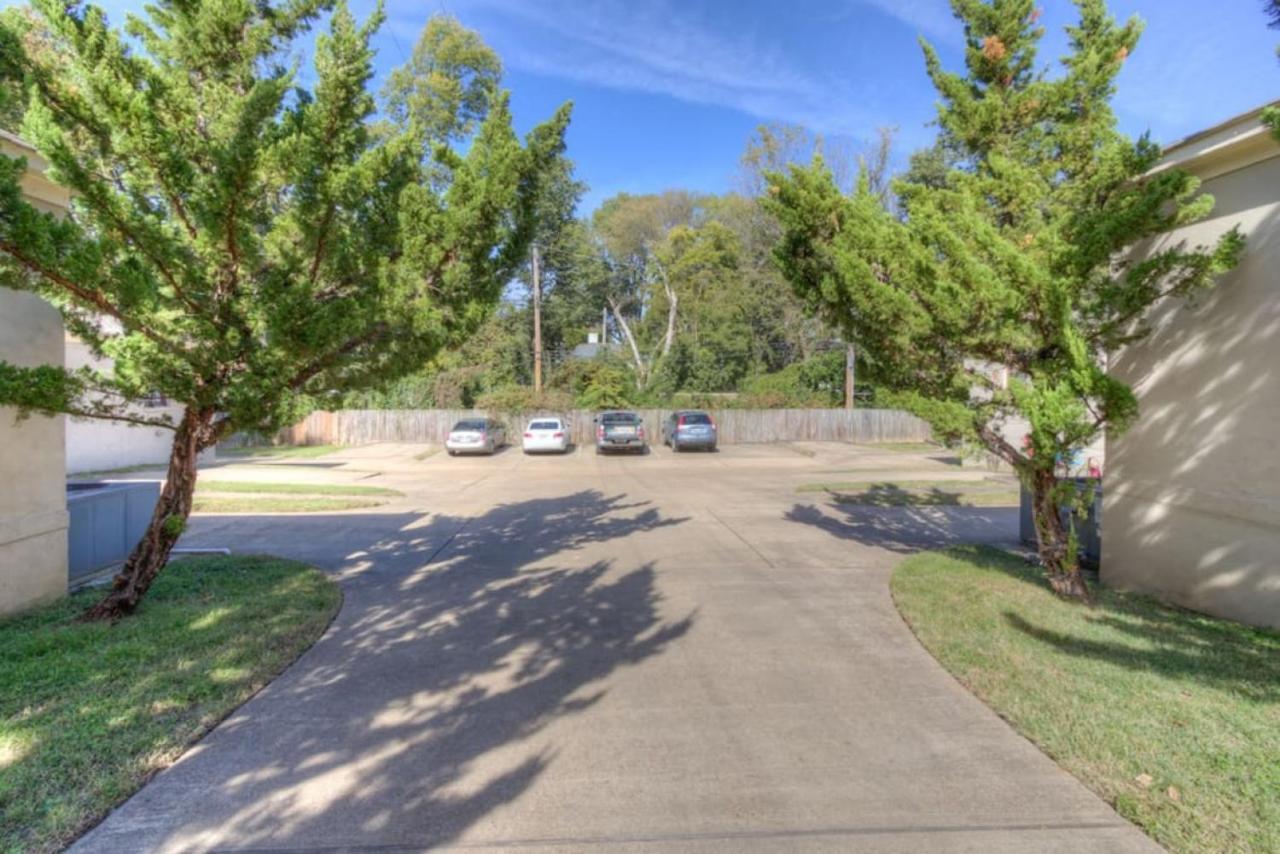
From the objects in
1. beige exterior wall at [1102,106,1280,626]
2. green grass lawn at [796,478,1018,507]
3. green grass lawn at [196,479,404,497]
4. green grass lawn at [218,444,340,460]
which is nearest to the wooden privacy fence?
green grass lawn at [218,444,340,460]

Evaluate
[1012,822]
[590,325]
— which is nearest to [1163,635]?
[1012,822]

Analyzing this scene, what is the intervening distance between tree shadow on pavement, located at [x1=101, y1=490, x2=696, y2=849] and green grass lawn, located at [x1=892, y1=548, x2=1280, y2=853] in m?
2.46

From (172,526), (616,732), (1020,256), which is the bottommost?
(616,732)

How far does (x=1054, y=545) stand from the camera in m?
6.90

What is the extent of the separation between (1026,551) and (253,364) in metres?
9.20

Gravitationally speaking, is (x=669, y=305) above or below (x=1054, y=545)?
above

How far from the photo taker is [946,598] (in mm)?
6805

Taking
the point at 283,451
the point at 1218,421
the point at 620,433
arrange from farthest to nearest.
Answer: the point at 283,451 → the point at 620,433 → the point at 1218,421

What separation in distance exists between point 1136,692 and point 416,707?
4528mm

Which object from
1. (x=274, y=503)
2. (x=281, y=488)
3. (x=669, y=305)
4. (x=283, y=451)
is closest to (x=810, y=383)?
(x=669, y=305)

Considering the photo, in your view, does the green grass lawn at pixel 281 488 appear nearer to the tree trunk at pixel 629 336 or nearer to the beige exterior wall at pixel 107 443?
the beige exterior wall at pixel 107 443

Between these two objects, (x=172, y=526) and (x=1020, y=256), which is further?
(x=172, y=526)

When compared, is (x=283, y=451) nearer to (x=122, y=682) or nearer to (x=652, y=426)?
(x=652, y=426)

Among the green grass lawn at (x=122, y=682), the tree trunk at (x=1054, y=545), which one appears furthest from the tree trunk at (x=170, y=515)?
the tree trunk at (x=1054, y=545)
